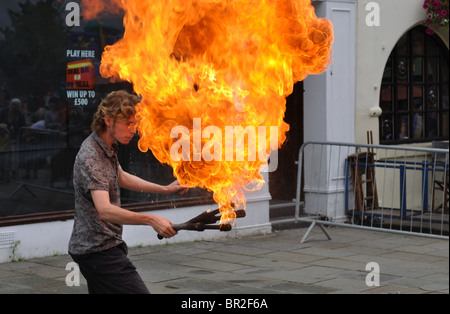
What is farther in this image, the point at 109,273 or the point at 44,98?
the point at 44,98

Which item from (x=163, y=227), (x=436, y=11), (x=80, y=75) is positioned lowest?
(x=163, y=227)

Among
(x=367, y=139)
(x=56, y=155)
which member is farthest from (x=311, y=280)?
(x=367, y=139)

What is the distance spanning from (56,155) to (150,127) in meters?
4.31

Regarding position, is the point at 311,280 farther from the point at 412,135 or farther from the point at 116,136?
the point at 412,135

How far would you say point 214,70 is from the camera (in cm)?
581

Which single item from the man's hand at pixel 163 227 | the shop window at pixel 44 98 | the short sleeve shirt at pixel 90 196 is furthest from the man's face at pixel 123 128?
the shop window at pixel 44 98

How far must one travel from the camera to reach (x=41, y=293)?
7.58 m

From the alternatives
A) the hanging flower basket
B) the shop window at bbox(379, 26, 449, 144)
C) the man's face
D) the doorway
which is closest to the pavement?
the doorway

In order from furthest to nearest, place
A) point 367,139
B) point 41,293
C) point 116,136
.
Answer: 1. point 367,139
2. point 41,293
3. point 116,136

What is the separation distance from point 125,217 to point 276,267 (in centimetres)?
463

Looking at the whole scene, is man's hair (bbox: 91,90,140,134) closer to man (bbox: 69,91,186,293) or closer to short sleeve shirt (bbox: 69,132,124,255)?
man (bbox: 69,91,186,293)

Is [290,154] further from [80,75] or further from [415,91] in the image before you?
[80,75]

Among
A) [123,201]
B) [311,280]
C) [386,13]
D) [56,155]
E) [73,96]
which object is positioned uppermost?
[386,13]

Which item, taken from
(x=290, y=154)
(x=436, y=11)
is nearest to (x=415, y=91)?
Result: (x=436, y=11)
